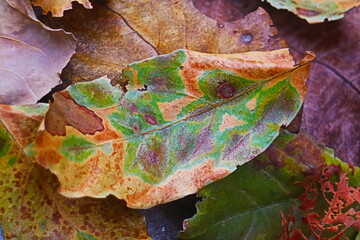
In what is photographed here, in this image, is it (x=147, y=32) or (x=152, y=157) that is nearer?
(x=152, y=157)

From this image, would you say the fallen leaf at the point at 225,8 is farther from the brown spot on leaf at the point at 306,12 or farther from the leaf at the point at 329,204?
the leaf at the point at 329,204

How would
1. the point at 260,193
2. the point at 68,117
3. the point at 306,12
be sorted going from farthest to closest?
the point at 306,12
the point at 260,193
the point at 68,117

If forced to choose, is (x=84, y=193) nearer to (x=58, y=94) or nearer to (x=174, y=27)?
(x=58, y=94)

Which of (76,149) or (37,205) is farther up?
(76,149)

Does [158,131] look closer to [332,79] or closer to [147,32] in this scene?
[147,32]

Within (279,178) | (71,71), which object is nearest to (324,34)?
(279,178)

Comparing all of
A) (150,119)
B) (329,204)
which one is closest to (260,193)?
(329,204)

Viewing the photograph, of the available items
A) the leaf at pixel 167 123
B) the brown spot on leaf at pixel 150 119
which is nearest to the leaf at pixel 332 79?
the leaf at pixel 167 123

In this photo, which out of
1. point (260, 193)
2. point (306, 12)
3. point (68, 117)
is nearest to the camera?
point (68, 117)
